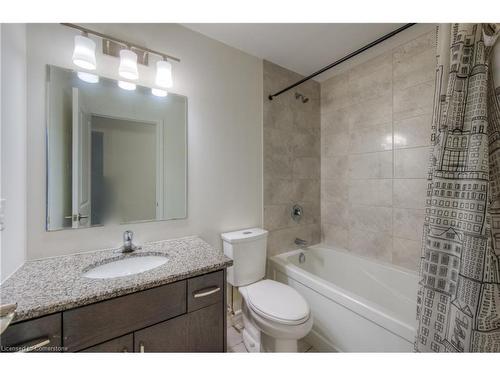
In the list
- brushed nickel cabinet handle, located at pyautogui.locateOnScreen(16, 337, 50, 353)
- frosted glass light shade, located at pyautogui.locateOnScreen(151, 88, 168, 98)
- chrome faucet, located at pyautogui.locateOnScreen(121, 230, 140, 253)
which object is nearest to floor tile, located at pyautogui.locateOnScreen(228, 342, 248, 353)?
chrome faucet, located at pyautogui.locateOnScreen(121, 230, 140, 253)

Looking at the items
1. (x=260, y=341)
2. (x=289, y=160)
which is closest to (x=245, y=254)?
(x=260, y=341)

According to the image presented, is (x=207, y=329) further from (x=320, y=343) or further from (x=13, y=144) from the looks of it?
(x=13, y=144)

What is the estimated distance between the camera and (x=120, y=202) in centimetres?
124

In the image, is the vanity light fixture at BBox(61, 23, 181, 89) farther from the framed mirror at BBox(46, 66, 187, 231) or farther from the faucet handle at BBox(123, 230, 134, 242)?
the faucet handle at BBox(123, 230, 134, 242)

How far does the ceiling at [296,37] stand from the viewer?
4.73ft

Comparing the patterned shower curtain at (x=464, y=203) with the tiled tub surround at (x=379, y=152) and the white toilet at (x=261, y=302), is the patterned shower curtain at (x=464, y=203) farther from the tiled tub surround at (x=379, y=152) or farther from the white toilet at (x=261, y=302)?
the tiled tub surround at (x=379, y=152)

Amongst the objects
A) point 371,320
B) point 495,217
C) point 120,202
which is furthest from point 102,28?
point 371,320

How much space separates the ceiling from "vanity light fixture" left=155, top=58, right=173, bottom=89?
410mm

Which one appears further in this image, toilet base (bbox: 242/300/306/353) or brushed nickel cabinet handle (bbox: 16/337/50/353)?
toilet base (bbox: 242/300/306/353)

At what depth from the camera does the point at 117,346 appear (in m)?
0.76

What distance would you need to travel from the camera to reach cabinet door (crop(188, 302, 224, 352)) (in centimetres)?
93

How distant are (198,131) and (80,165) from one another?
2.45 feet

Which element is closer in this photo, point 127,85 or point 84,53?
point 84,53
